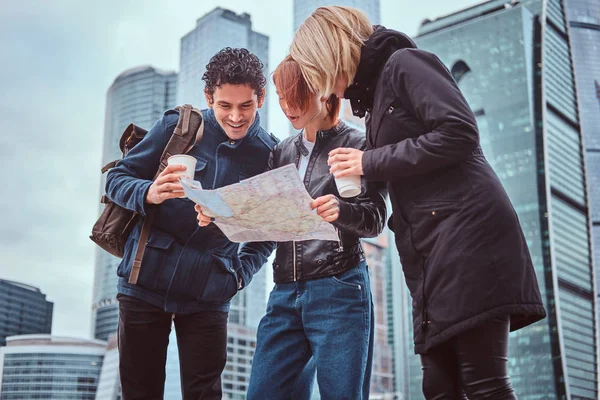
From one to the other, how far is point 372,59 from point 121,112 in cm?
11669

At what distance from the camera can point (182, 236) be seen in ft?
8.19

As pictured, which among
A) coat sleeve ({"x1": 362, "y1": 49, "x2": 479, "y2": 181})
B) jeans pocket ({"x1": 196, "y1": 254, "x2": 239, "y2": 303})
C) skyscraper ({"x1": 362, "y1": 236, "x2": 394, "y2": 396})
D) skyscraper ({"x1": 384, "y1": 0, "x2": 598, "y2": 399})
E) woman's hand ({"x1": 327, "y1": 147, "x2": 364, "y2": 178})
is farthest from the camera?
skyscraper ({"x1": 362, "y1": 236, "x2": 394, "y2": 396})

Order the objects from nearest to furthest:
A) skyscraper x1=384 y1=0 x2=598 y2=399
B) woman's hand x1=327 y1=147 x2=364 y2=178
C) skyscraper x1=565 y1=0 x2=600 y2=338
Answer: woman's hand x1=327 y1=147 x2=364 y2=178 < skyscraper x1=384 y1=0 x2=598 y2=399 < skyscraper x1=565 y1=0 x2=600 y2=338

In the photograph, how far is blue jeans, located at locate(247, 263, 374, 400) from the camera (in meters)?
2.24

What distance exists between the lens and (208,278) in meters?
2.47

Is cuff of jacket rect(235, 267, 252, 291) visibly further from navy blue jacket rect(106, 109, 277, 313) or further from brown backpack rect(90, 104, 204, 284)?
brown backpack rect(90, 104, 204, 284)

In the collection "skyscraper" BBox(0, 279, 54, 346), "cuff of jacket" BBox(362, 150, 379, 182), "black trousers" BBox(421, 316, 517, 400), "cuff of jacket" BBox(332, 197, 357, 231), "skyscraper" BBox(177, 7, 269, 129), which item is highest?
"skyscraper" BBox(177, 7, 269, 129)

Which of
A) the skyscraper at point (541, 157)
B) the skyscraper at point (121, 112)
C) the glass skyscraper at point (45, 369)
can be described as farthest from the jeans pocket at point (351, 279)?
the skyscraper at point (121, 112)

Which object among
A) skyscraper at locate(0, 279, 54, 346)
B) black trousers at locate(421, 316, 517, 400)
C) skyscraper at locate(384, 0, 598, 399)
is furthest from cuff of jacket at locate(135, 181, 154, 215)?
skyscraper at locate(0, 279, 54, 346)

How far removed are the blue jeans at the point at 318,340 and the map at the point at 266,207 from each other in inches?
9.5

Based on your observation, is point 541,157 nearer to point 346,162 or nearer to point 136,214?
point 136,214

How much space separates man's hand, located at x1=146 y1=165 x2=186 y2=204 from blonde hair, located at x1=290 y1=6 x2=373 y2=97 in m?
0.57

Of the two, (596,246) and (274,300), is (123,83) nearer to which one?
(596,246)

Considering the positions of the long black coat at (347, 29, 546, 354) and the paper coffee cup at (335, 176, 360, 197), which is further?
the paper coffee cup at (335, 176, 360, 197)
